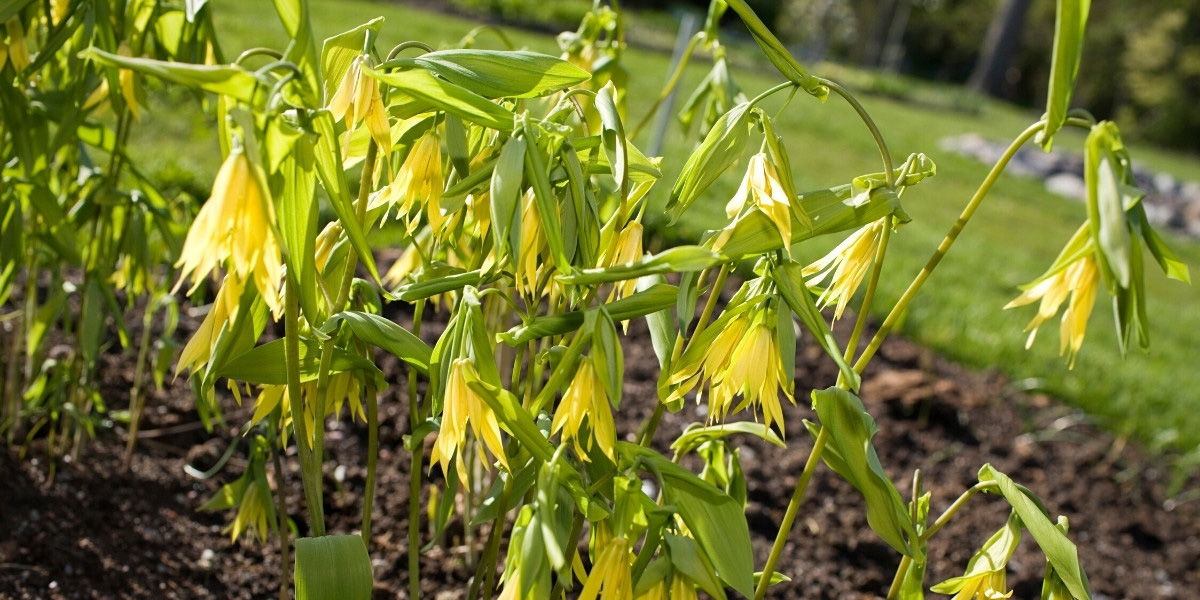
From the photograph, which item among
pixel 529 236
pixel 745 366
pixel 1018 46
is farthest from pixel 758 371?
pixel 1018 46

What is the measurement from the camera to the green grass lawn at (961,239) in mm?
2980

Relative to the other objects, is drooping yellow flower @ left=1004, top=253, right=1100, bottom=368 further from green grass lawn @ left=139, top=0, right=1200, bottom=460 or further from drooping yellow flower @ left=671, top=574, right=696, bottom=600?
green grass lawn @ left=139, top=0, right=1200, bottom=460

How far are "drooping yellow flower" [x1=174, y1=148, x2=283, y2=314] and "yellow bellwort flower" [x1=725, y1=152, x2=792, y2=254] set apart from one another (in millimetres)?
379

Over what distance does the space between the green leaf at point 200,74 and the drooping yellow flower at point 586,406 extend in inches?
13.1

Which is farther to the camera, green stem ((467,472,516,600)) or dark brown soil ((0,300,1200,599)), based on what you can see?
dark brown soil ((0,300,1200,599))

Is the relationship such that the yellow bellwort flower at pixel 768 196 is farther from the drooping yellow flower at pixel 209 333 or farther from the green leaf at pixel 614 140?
the drooping yellow flower at pixel 209 333

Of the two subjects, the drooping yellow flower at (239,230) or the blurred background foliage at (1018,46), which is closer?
the drooping yellow flower at (239,230)

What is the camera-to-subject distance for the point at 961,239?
203 inches

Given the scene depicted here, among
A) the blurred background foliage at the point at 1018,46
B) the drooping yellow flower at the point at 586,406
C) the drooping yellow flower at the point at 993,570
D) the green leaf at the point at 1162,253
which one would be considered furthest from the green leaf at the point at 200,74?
the blurred background foliage at the point at 1018,46

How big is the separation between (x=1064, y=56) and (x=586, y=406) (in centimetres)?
48

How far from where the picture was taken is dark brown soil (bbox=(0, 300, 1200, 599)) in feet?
4.92

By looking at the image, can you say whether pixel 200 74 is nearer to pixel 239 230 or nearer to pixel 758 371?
pixel 239 230

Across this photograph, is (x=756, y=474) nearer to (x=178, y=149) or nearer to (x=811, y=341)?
(x=811, y=341)

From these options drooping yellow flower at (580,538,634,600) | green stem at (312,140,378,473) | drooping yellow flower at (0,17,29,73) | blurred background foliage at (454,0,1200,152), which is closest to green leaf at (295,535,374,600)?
green stem at (312,140,378,473)
